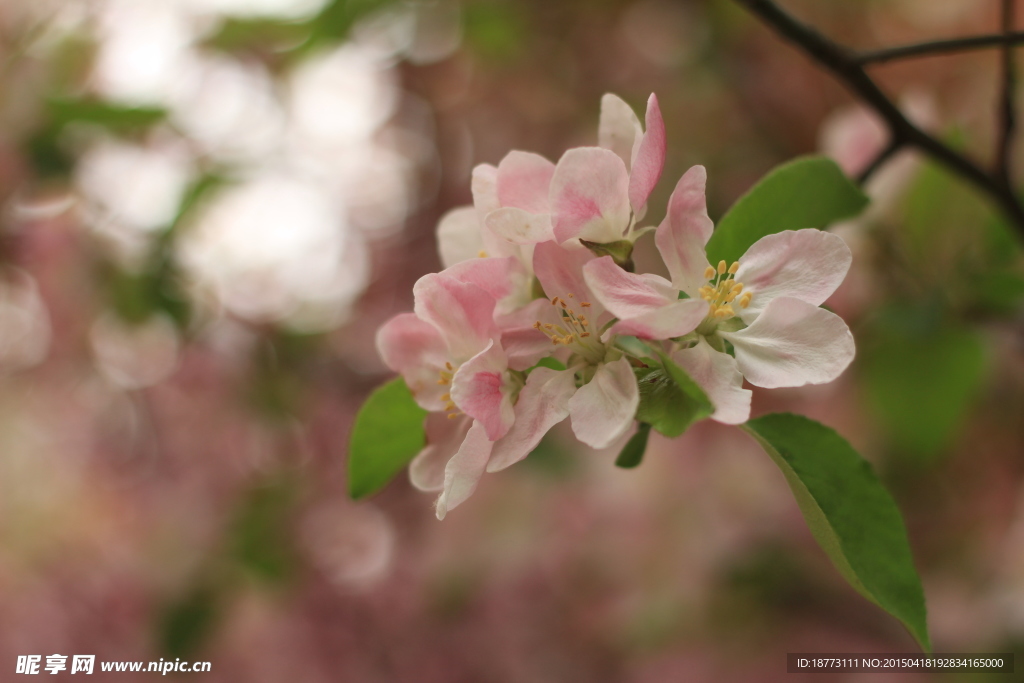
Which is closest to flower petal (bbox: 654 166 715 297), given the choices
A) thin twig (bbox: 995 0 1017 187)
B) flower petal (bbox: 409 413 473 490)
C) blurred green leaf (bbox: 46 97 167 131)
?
flower petal (bbox: 409 413 473 490)

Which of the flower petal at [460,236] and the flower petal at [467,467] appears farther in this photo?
the flower petal at [460,236]

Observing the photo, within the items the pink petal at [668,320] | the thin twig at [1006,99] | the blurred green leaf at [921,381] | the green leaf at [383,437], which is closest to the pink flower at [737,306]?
the pink petal at [668,320]

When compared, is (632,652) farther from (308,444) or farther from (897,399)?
(308,444)

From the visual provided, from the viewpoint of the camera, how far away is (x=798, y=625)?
6.37ft

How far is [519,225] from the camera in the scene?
1.64ft

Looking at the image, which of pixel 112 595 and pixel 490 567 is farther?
pixel 112 595

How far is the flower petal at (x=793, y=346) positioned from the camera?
472 millimetres

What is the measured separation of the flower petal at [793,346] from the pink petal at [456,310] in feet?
0.64

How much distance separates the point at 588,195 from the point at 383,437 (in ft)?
0.99

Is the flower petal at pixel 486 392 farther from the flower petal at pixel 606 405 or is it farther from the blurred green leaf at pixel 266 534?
the blurred green leaf at pixel 266 534

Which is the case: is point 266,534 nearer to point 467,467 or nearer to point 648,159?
point 467,467

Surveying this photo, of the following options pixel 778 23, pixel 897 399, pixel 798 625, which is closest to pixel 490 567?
pixel 798 625

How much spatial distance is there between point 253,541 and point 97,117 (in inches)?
41.8

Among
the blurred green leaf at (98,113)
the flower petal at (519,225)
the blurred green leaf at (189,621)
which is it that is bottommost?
the blurred green leaf at (189,621)
